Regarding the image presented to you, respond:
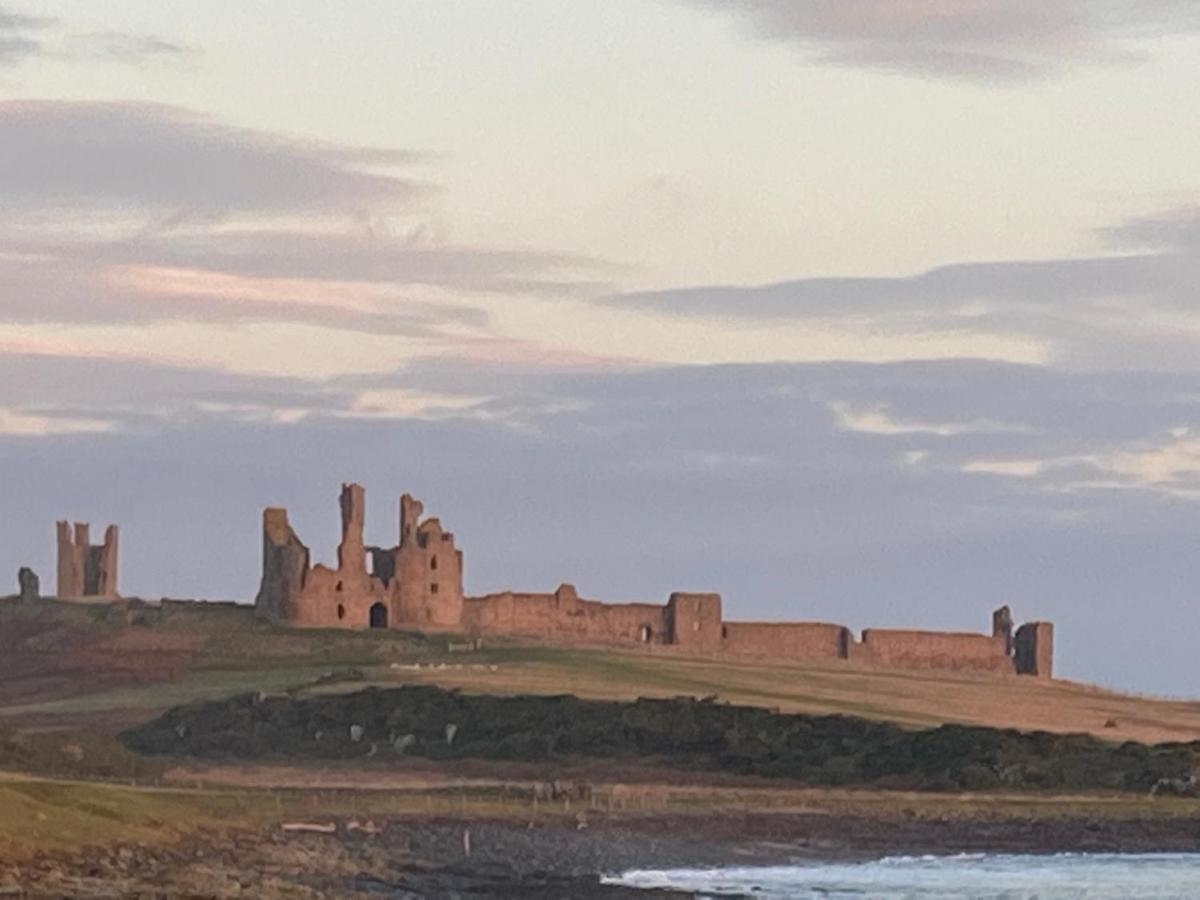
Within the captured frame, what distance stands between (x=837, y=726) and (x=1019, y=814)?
661 inches

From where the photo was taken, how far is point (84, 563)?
126m

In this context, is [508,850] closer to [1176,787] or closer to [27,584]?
[1176,787]

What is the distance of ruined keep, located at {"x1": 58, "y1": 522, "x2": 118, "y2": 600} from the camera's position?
12581 centimetres

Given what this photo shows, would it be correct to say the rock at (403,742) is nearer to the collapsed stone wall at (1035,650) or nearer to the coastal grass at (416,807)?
the coastal grass at (416,807)

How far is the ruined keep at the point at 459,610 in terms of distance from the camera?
379ft

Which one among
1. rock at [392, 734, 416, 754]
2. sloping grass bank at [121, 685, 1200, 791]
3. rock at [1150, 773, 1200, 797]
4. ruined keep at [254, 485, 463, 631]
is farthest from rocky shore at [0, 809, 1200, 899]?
ruined keep at [254, 485, 463, 631]

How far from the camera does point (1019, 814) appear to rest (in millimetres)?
71188

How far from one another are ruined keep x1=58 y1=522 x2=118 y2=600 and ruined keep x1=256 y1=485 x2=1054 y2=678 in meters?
11.4

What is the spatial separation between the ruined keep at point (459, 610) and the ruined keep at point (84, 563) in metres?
11.4

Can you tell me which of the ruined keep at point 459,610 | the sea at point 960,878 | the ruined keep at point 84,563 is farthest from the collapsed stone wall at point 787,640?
the sea at point 960,878

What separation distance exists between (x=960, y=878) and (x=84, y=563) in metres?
77.0

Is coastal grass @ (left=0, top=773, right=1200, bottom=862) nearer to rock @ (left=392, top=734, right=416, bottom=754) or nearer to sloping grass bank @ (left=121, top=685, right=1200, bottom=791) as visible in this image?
sloping grass bank @ (left=121, top=685, right=1200, bottom=791)

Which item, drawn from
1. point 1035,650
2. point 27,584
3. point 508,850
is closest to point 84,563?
point 27,584

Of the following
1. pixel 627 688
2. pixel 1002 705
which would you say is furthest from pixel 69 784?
pixel 1002 705
